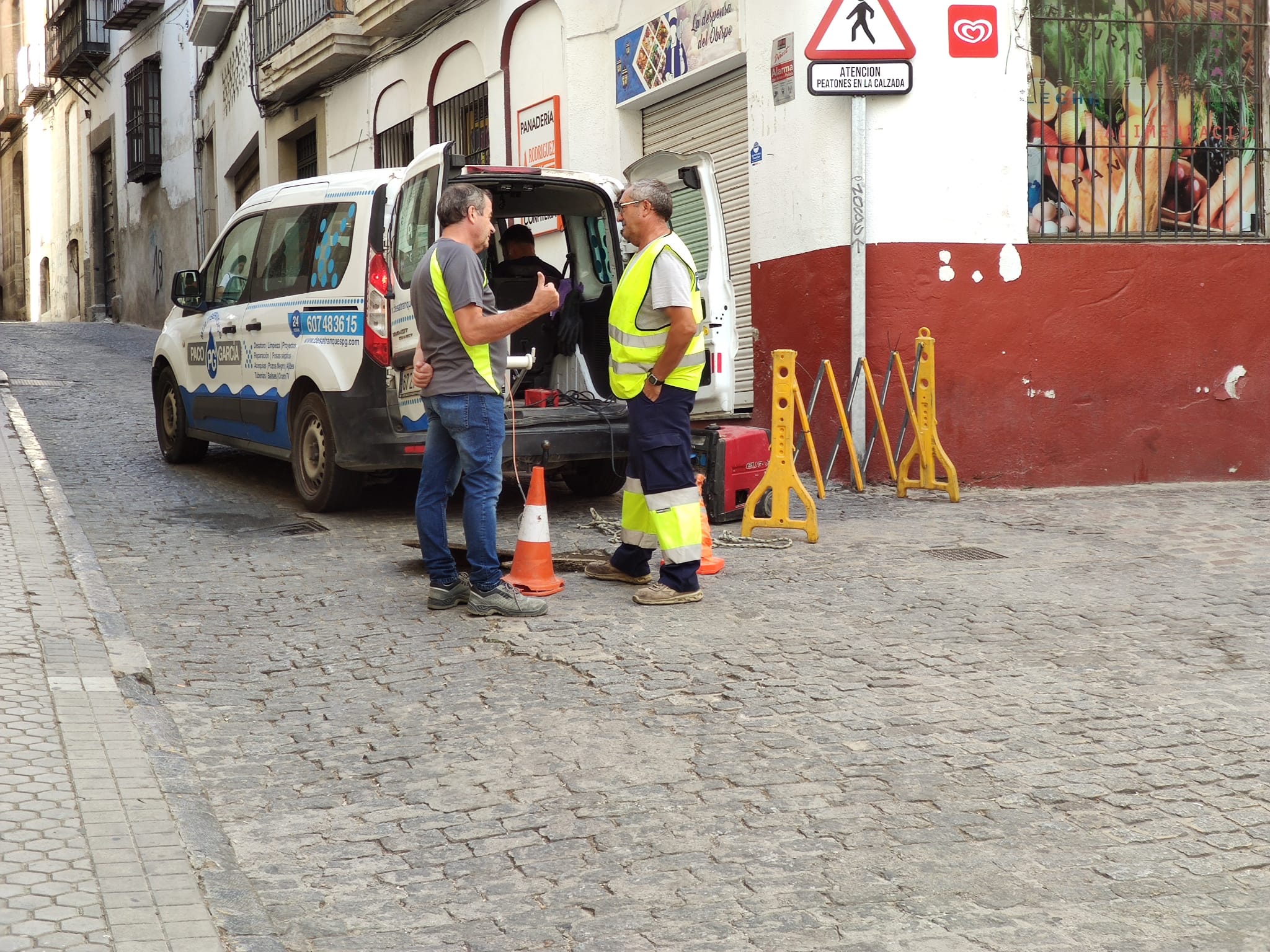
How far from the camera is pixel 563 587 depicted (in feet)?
21.8

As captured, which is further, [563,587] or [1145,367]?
[1145,367]

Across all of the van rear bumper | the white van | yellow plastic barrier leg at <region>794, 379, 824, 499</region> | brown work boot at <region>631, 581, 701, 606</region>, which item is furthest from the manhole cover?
brown work boot at <region>631, 581, 701, 606</region>

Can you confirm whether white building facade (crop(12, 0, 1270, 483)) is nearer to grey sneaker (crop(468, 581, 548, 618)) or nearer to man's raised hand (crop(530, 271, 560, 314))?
man's raised hand (crop(530, 271, 560, 314))

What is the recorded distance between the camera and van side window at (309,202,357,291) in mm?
8383

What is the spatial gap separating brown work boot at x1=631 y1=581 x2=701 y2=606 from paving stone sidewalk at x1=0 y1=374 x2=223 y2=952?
222 cm

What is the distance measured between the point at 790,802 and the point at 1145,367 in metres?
6.85

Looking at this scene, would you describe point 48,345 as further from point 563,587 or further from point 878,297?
point 563,587

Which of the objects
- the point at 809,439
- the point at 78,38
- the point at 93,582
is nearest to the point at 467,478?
the point at 93,582

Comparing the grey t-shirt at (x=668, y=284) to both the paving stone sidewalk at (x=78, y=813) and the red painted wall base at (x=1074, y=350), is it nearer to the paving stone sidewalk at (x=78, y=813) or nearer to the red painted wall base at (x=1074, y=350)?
the paving stone sidewalk at (x=78, y=813)

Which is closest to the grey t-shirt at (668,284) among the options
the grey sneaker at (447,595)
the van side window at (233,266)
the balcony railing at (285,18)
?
the grey sneaker at (447,595)

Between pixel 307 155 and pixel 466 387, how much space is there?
1686 centimetres

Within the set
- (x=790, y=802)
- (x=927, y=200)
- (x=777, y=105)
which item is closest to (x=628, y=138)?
(x=777, y=105)

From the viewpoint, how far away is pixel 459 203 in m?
6.15

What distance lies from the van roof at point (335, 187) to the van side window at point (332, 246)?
0.08 meters
